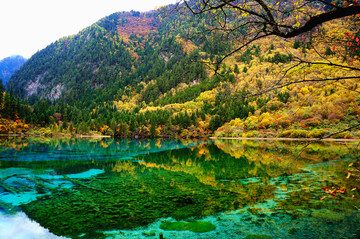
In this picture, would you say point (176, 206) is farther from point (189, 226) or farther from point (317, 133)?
point (317, 133)

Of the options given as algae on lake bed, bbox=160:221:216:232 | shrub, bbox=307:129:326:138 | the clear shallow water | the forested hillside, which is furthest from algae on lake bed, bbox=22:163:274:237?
shrub, bbox=307:129:326:138

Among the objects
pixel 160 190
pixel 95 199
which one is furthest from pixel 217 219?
pixel 95 199

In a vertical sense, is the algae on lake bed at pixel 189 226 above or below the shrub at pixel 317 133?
below

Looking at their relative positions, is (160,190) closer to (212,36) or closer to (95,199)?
(95,199)

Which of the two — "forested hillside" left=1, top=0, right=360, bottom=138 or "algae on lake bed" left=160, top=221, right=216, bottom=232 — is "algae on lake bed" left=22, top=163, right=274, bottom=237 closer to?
"algae on lake bed" left=160, top=221, right=216, bottom=232

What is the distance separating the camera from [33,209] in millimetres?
7883

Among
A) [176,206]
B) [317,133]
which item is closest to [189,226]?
[176,206]

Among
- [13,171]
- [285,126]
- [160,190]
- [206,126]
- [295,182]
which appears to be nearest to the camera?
[160,190]

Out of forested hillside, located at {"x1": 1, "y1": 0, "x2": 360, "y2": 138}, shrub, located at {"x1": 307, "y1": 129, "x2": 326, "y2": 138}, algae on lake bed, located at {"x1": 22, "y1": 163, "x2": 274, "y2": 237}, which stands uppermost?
forested hillside, located at {"x1": 1, "y1": 0, "x2": 360, "y2": 138}

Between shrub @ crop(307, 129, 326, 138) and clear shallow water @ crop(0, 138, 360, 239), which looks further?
shrub @ crop(307, 129, 326, 138)

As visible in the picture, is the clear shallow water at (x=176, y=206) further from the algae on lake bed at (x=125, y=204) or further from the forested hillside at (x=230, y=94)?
the forested hillside at (x=230, y=94)

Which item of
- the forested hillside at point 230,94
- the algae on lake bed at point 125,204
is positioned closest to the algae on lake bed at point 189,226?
the algae on lake bed at point 125,204

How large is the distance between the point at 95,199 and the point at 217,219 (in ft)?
17.9

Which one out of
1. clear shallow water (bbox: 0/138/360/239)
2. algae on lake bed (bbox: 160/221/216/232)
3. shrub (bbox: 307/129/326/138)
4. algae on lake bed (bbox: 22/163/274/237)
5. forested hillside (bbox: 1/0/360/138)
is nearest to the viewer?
forested hillside (bbox: 1/0/360/138)
